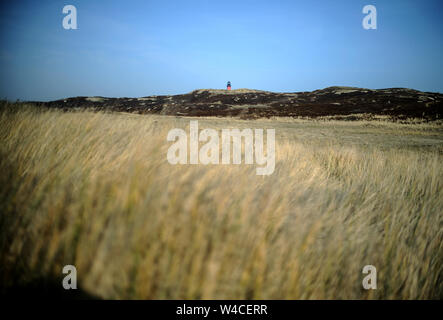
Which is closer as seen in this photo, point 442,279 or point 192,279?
point 192,279

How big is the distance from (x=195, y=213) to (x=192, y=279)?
0.34m

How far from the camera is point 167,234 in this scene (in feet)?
3.35

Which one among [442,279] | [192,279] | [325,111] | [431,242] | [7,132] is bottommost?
[442,279]

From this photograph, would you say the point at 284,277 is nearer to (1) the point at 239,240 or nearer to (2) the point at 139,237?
(1) the point at 239,240

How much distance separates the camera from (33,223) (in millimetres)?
998

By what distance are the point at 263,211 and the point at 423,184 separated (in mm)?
3796

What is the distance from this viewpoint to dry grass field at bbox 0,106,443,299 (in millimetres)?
919

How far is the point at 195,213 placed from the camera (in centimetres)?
118

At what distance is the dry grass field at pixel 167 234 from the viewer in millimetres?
919

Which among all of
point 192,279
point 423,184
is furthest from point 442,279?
point 423,184

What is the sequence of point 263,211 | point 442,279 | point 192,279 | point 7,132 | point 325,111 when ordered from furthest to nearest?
point 325,111 → point 7,132 → point 442,279 → point 263,211 → point 192,279
